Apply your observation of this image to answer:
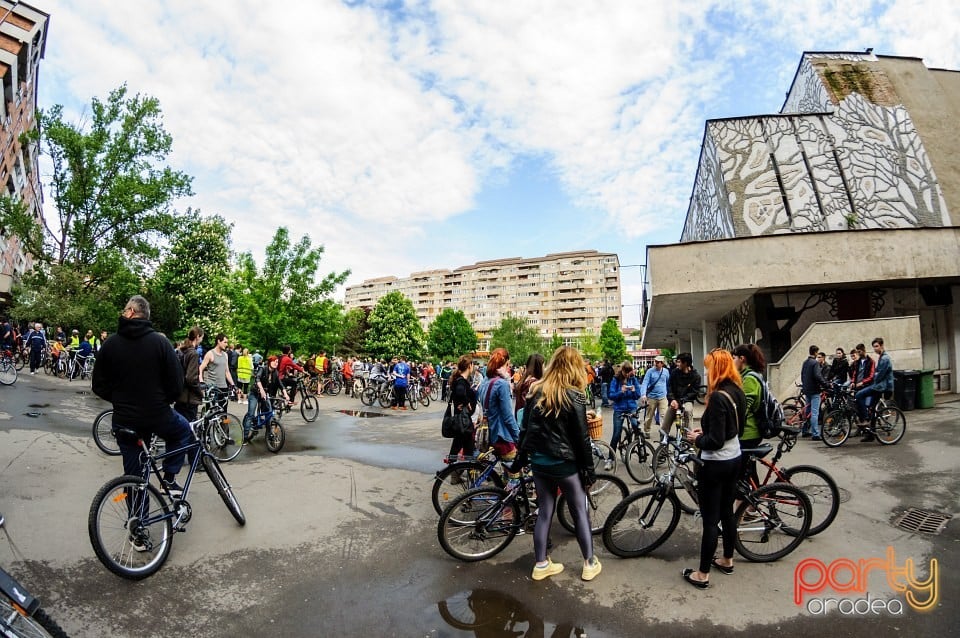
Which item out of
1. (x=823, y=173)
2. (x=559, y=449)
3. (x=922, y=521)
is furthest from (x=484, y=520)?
(x=823, y=173)

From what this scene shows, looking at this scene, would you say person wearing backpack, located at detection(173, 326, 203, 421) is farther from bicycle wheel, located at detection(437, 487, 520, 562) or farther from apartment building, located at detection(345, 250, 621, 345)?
apartment building, located at detection(345, 250, 621, 345)

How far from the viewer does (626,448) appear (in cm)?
791

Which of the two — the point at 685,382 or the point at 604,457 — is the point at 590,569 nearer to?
the point at 604,457

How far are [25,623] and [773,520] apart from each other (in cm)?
519

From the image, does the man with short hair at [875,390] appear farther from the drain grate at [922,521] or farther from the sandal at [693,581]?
the sandal at [693,581]

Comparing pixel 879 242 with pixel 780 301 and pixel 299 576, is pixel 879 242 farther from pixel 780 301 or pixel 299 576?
pixel 299 576

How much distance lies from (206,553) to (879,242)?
721 inches

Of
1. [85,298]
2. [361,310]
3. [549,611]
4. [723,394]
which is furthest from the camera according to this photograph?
[361,310]

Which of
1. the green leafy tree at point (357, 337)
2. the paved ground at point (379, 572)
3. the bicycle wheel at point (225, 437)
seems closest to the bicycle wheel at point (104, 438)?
the paved ground at point (379, 572)

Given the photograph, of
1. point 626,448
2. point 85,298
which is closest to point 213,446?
point 626,448

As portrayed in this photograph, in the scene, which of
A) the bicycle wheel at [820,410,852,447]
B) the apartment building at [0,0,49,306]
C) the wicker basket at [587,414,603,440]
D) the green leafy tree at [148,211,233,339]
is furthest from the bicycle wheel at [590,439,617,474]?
the green leafy tree at [148,211,233,339]

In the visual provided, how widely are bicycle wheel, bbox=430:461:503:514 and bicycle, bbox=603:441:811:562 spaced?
1210 millimetres

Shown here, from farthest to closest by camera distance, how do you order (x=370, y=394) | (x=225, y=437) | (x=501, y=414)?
(x=370, y=394), (x=225, y=437), (x=501, y=414)

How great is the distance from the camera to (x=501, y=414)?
5570 mm
